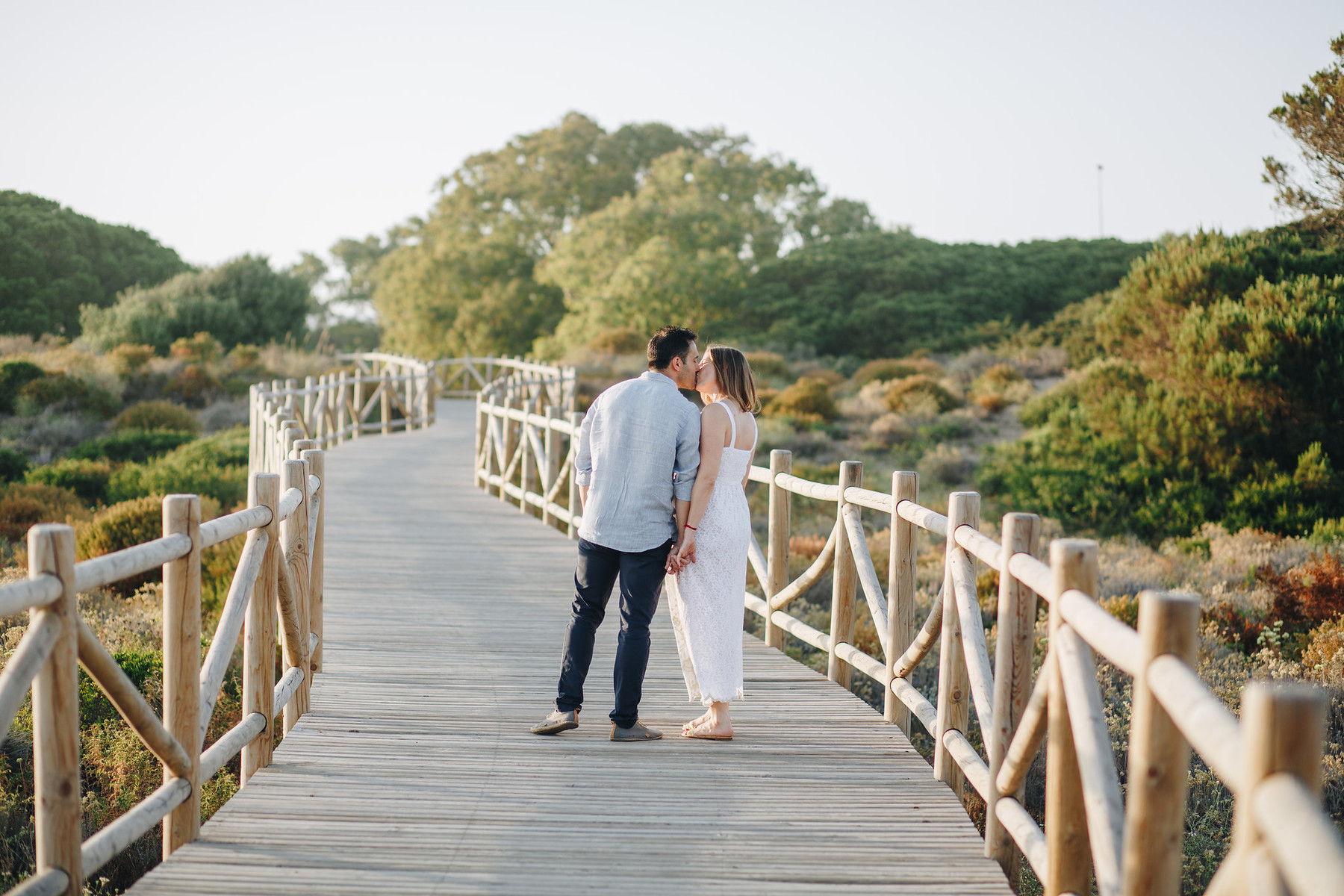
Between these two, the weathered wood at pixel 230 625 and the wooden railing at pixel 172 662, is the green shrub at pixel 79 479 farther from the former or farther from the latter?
the weathered wood at pixel 230 625

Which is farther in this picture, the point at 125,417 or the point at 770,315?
the point at 770,315

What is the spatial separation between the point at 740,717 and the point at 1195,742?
2.93 meters

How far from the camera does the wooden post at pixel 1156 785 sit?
2.05 meters

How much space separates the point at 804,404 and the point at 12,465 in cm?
1379

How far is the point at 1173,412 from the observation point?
13.1m

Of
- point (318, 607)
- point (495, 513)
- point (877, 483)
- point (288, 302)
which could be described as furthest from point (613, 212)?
point (318, 607)

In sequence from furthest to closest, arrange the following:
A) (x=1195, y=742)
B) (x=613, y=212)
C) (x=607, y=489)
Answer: (x=613, y=212) < (x=607, y=489) < (x=1195, y=742)

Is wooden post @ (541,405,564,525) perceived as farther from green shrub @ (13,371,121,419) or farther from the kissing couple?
green shrub @ (13,371,121,419)

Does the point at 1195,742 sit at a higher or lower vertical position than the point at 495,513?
higher

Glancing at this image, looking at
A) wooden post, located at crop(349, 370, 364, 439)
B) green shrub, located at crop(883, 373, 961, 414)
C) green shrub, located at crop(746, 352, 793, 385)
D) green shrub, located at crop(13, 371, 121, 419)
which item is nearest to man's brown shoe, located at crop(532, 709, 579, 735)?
wooden post, located at crop(349, 370, 364, 439)

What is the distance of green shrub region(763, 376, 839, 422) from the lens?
68.4 ft

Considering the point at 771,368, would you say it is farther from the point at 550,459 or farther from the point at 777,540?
the point at 777,540

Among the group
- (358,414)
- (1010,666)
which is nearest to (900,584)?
(1010,666)

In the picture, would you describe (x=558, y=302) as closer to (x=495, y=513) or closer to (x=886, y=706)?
(x=495, y=513)
